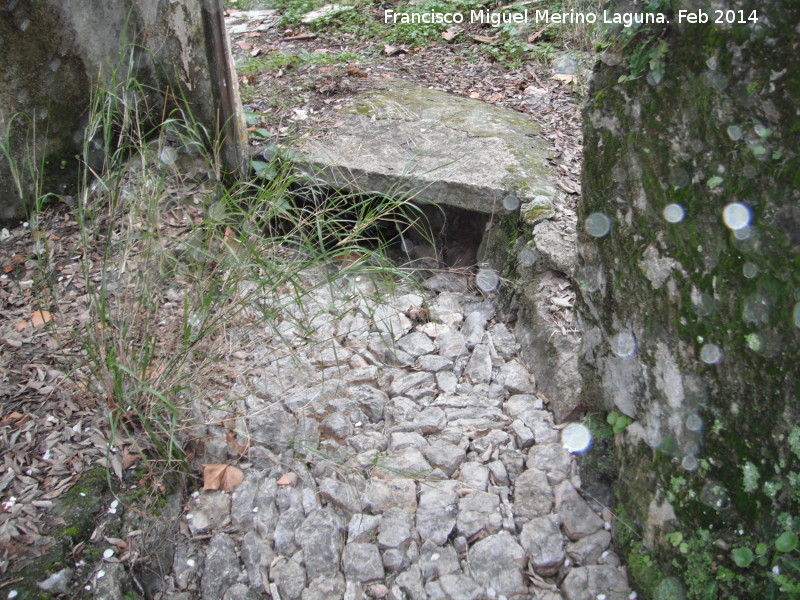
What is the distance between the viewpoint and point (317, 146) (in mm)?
3496

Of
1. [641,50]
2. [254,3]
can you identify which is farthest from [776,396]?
[254,3]

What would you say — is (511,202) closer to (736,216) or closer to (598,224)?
(598,224)

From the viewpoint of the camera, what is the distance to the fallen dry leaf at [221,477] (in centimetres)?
217

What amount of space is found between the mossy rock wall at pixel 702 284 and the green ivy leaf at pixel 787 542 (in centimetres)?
2

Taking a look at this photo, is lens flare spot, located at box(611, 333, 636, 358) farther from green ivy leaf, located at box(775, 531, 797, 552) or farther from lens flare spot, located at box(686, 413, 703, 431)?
green ivy leaf, located at box(775, 531, 797, 552)

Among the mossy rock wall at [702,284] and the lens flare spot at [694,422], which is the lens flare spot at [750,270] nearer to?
the mossy rock wall at [702,284]

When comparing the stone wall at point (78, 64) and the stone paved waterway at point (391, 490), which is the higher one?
the stone wall at point (78, 64)

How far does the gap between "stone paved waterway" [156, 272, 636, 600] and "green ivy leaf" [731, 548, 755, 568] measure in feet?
1.27

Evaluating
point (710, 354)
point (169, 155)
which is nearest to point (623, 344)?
point (710, 354)

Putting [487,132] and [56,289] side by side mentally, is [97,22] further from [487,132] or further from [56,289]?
[487,132]

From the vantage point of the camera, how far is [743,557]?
156cm

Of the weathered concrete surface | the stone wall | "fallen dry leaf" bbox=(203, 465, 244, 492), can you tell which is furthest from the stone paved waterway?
the stone wall

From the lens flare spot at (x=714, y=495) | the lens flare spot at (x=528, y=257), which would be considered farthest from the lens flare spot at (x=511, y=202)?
the lens flare spot at (x=714, y=495)

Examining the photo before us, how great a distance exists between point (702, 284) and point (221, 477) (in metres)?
1.59
